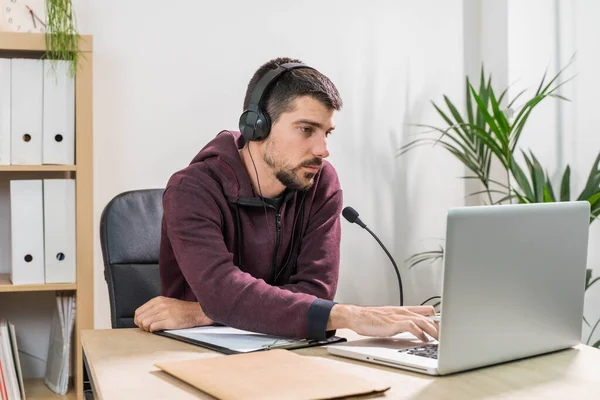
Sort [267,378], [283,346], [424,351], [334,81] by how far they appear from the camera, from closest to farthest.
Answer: [267,378] → [424,351] → [283,346] → [334,81]

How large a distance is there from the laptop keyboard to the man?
0.23 meters

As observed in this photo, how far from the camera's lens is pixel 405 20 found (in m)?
2.92

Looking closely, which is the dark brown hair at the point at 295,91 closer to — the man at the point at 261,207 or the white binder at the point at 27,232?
the man at the point at 261,207

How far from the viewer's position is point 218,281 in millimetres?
1432

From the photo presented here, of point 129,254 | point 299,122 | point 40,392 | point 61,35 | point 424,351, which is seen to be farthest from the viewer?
point 40,392

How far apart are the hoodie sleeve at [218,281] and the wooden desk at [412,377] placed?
0.30 ft

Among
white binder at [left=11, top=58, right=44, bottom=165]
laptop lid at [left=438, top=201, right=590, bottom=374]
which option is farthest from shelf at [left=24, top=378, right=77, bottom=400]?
laptop lid at [left=438, top=201, right=590, bottom=374]

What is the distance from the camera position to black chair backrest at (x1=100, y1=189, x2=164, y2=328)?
183 centimetres

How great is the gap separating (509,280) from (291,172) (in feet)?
2.35

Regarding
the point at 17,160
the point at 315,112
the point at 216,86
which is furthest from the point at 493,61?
the point at 17,160

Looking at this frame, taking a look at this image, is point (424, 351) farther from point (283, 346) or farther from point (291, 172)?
point (291, 172)

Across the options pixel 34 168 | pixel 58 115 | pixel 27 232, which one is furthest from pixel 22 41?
pixel 27 232

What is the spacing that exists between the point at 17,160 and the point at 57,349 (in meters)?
0.61

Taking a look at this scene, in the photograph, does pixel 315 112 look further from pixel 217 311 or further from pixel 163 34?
pixel 163 34
